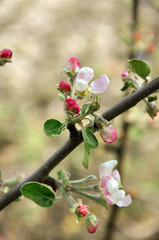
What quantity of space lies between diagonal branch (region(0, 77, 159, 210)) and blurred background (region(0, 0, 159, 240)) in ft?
1.42

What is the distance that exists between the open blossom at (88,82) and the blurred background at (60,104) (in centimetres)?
62

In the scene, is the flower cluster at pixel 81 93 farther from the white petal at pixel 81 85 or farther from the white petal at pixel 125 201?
the white petal at pixel 125 201

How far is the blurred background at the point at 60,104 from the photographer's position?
2.54 m

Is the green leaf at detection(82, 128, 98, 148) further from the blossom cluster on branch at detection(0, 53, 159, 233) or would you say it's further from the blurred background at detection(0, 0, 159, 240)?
the blurred background at detection(0, 0, 159, 240)

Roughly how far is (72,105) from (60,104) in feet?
11.7

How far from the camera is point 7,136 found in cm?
389

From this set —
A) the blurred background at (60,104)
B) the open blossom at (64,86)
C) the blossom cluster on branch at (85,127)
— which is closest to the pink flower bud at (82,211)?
the blossom cluster on branch at (85,127)

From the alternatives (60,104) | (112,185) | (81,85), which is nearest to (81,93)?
(81,85)

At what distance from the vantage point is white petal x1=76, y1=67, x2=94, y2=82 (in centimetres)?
90

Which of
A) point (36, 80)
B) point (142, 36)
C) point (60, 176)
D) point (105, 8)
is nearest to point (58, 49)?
point (36, 80)

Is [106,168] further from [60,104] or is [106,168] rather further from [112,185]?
[60,104]

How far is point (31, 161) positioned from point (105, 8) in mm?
4037

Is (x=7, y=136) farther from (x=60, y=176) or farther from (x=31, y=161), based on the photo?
(x=60, y=176)

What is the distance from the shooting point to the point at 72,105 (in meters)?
0.82
